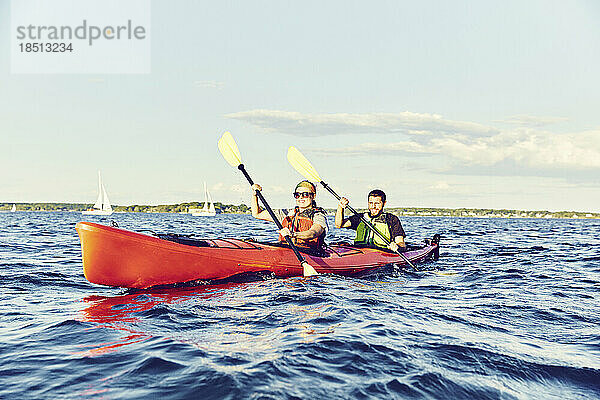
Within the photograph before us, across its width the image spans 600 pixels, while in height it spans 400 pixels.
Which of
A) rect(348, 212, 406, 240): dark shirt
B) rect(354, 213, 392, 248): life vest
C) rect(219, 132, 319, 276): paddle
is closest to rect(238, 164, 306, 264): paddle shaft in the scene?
rect(219, 132, 319, 276): paddle

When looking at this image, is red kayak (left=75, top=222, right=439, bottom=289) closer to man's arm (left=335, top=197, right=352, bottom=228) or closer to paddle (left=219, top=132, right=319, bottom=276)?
Result: paddle (left=219, top=132, right=319, bottom=276)

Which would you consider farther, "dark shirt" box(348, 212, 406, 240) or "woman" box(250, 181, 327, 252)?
"dark shirt" box(348, 212, 406, 240)

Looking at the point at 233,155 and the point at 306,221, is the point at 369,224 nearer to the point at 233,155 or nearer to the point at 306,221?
the point at 306,221

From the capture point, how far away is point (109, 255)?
6168 millimetres

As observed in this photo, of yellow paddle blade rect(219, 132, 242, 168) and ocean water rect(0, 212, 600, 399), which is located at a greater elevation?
yellow paddle blade rect(219, 132, 242, 168)

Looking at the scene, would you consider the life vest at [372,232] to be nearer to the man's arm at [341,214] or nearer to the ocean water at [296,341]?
the man's arm at [341,214]

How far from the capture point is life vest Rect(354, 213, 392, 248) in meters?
10.0

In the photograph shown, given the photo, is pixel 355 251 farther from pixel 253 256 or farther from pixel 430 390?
pixel 430 390

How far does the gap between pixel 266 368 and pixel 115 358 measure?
123cm

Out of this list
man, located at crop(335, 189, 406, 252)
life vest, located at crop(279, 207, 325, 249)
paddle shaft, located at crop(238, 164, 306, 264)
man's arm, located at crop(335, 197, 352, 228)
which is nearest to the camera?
paddle shaft, located at crop(238, 164, 306, 264)

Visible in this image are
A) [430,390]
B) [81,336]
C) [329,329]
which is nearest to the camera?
[430,390]

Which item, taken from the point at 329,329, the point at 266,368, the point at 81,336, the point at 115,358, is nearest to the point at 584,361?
the point at 329,329

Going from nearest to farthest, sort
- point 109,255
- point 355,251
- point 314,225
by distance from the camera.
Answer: point 109,255 < point 314,225 < point 355,251

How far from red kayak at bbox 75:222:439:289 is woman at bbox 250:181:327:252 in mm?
344
